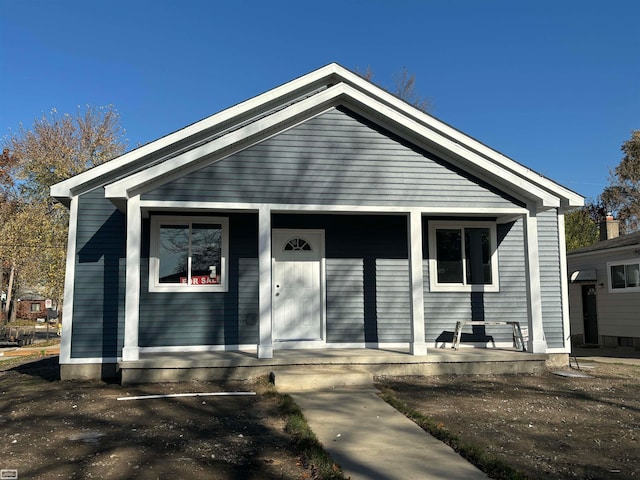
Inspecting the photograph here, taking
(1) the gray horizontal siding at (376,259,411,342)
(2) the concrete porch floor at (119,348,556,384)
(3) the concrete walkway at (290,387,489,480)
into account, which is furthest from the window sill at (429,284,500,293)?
(3) the concrete walkway at (290,387,489,480)

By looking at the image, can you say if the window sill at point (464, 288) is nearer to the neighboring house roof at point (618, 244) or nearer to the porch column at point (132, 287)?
the porch column at point (132, 287)

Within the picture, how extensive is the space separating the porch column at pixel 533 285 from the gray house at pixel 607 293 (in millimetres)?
7850

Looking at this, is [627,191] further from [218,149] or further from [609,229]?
[218,149]

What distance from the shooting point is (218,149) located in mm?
8266

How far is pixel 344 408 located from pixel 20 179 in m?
32.3

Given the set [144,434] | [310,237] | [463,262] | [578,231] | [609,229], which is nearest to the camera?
[144,434]

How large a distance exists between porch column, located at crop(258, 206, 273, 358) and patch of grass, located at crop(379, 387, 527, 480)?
97.1 inches

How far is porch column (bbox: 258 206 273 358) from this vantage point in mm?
8141

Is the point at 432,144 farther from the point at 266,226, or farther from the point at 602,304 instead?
the point at 602,304

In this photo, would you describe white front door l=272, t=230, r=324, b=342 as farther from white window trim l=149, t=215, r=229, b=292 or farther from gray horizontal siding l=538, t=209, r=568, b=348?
gray horizontal siding l=538, t=209, r=568, b=348

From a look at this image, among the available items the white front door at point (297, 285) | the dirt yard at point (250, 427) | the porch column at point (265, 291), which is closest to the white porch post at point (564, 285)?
the dirt yard at point (250, 427)

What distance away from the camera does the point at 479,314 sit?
33.4 feet

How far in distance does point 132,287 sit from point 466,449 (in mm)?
5460

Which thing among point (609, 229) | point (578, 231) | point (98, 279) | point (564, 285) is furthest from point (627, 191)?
point (98, 279)
